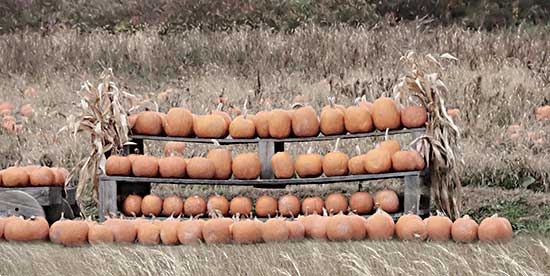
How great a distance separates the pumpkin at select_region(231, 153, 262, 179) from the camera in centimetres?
744

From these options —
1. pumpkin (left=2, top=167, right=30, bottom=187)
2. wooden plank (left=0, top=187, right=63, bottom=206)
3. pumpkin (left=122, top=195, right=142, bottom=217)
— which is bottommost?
pumpkin (left=122, top=195, right=142, bottom=217)

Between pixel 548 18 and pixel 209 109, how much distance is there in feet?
34.6

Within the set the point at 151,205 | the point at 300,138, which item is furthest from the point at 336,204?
the point at 151,205

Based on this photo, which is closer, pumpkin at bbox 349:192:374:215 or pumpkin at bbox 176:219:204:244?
pumpkin at bbox 176:219:204:244

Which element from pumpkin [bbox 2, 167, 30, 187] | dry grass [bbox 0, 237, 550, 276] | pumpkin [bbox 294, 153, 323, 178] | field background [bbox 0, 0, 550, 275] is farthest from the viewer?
pumpkin [bbox 2, 167, 30, 187]

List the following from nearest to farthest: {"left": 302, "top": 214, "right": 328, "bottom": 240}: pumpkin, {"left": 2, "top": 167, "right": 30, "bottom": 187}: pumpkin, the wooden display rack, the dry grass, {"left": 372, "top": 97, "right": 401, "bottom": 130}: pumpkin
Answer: the dry grass < {"left": 302, "top": 214, "right": 328, "bottom": 240}: pumpkin < the wooden display rack < {"left": 372, "top": 97, "right": 401, "bottom": 130}: pumpkin < {"left": 2, "top": 167, "right": 30, "bottom": 187}: pumpkin

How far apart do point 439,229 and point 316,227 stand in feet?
2.41

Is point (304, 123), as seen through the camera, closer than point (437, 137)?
No

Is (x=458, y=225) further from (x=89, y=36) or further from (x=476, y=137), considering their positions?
(x=89, y=36)

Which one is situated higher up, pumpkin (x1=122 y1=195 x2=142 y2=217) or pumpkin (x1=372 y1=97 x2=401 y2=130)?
pumpkin (x1=372 y1=97 x2=401 y2=130)

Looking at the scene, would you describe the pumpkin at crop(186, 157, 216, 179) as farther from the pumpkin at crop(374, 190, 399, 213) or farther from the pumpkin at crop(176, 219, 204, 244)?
the pumpkin at crop(374, 190, 399, 213)

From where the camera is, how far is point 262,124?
753 cm

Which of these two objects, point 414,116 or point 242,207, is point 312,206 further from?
point 414,116

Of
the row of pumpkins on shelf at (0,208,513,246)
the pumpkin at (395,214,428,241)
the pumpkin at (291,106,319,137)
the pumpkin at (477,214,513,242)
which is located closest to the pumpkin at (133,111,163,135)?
the pumpkin at (291,106,319,137)
